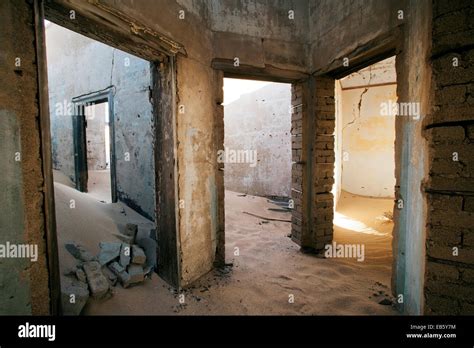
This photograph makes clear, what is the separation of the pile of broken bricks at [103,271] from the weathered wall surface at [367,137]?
22.0ft

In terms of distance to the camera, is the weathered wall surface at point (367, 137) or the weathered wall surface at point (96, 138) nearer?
the weathered wall surface at point (367, 137)

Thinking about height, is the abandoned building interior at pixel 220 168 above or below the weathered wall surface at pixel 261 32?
below

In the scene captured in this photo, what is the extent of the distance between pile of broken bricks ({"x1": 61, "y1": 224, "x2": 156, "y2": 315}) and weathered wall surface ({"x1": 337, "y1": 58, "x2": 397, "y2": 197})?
6713 millimetres

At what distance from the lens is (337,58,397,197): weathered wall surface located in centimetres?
732

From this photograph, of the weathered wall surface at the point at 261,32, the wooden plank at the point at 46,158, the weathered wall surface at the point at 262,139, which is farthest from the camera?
the weathered wall surface at the point at 262,139

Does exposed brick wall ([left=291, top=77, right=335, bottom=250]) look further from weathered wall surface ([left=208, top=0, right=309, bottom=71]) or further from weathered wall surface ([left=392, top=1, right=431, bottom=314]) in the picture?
weathered wall surface ([left=392, top=1, right=431, bottom=314])

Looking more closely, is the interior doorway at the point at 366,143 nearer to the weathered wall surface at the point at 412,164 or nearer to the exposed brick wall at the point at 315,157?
the exposed brick wall at the point at 315,157

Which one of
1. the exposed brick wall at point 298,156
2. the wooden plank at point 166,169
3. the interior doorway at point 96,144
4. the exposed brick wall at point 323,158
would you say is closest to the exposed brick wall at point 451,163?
the exposed brick wall at point 323,158

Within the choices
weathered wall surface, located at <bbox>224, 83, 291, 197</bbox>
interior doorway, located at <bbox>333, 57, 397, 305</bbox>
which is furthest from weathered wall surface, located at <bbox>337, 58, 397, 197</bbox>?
weathered wall surface, located at <bbox>224, 83, 291, 197</bbox>

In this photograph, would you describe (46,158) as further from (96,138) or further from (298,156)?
(96,138)

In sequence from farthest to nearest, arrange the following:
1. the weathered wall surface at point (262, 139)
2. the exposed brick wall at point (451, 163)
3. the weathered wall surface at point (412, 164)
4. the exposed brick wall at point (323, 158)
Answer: the weathered wall surface at point (262, 139) < the exposed brick wall at point (323, 158) < the weathered wall surface at point (412, 164) < the exposed brick wall at point (451, 163)

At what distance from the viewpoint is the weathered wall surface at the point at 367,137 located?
7.32 metres

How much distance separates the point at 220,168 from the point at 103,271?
1928 millimetres

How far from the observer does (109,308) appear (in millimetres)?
2379
